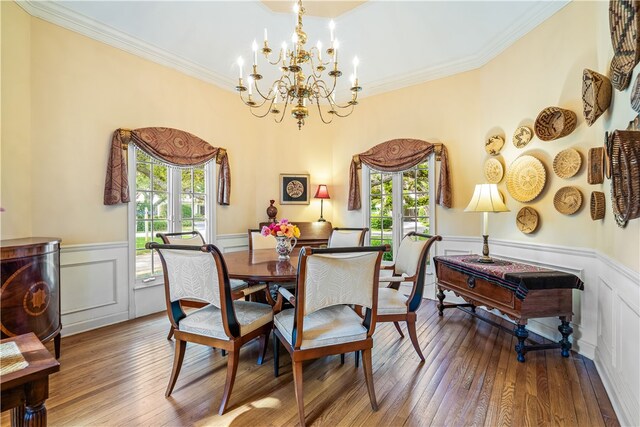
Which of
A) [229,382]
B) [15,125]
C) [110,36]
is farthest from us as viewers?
[110,36]

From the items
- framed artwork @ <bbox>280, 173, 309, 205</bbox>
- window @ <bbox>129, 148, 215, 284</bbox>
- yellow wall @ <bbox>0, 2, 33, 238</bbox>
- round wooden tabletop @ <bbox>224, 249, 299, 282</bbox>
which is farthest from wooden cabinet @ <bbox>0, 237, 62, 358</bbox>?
framed artwork @ <bbox>280, 173, 309, 205</bbox>

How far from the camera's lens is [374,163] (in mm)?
4418

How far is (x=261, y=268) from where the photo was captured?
229cm

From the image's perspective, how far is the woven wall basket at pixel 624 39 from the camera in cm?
152

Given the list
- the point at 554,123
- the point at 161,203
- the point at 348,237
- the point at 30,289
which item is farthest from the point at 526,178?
the point at 30,289

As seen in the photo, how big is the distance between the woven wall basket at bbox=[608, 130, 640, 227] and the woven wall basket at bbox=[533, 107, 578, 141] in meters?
1.28

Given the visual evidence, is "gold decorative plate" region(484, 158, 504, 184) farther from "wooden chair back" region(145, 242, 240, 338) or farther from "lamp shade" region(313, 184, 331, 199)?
"wooden chair back" region(145, 242, 240, 338)

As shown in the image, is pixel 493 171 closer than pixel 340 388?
No

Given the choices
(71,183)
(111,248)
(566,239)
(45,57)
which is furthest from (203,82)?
(566,239)

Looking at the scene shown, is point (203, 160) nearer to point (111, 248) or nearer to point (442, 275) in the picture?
point (111, 248)

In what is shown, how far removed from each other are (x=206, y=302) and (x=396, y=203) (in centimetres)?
318

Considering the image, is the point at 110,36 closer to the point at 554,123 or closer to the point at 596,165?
the point at 554,123

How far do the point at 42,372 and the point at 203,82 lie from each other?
3.93 metres

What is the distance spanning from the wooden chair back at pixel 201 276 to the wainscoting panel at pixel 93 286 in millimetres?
1730
